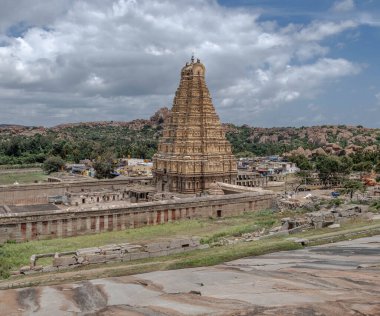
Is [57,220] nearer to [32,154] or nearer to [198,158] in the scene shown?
[198,158]

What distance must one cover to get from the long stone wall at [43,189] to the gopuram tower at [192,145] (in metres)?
7.45

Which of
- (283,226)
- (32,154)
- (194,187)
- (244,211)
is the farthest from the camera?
(32,154)

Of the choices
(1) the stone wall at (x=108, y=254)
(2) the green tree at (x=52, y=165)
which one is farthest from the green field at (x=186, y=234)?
(2) the green tree at (x=52, y=165)

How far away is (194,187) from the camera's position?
45062 millimetres

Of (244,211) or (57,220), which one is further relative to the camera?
(244,211)

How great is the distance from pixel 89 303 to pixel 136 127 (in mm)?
181525

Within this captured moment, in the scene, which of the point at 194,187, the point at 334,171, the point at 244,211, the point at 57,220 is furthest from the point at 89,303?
the point at 334,171

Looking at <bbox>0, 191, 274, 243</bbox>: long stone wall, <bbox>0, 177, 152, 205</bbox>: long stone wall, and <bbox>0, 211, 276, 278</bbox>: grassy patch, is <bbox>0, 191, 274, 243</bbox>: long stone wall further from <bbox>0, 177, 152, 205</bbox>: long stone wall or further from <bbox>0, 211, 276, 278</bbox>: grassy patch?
<bbox>0, 177, 152, 205</bbox>: long stone wall

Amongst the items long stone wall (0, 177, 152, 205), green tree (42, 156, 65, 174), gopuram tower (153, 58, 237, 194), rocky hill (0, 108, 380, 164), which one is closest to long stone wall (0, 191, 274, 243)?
gopuram tower (153, 58, 237, 194)

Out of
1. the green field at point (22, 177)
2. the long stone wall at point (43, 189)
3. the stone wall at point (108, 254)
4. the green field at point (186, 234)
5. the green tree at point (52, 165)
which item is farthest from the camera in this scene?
the green tree at point (52, 165)

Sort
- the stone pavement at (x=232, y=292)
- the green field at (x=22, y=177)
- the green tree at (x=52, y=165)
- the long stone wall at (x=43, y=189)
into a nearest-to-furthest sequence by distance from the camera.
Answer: the stone pavement at (x=232, y=292), the long stone wall at (x=43, y=189), the green field at (x=22, y=177), the green tree at (x=52, y=165)

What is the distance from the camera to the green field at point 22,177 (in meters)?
66.4

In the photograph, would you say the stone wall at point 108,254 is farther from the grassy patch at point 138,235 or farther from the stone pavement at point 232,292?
the stone pavement at point 232,292

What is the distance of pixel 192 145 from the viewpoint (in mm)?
45656
